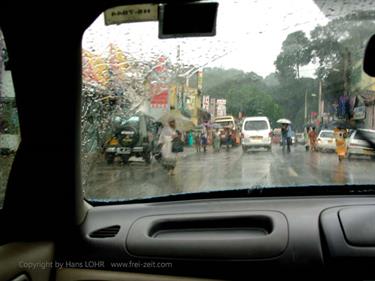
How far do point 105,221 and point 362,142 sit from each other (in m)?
1.92

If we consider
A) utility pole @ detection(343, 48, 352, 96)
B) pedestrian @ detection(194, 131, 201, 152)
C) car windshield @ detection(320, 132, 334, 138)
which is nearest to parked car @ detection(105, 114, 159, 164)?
pedestrian @ detection(194, 131, 201, 152)

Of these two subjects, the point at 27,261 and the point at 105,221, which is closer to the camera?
the point at 27,261

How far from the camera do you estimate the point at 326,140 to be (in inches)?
154

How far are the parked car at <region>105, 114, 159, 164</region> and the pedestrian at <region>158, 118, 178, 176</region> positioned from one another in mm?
60

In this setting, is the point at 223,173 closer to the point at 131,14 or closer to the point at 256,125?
the point at 256,125

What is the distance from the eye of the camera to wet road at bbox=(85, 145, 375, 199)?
3.59 meters

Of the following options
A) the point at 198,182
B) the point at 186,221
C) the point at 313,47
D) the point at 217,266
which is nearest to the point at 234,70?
the point at 313,47

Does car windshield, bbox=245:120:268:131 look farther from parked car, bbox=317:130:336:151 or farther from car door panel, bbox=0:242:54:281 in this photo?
car door panel, bbox=0:242:54:281

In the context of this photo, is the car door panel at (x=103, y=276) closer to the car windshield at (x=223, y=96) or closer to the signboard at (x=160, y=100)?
the car windshield at (x=223, y=96)

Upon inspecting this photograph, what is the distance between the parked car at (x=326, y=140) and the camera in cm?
385

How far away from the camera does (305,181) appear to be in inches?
141

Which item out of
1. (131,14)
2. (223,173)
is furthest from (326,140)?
(131,14)

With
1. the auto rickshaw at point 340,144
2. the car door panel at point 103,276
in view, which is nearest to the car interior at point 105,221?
the car door panel at point 103,276

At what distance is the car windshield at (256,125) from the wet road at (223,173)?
21cm
